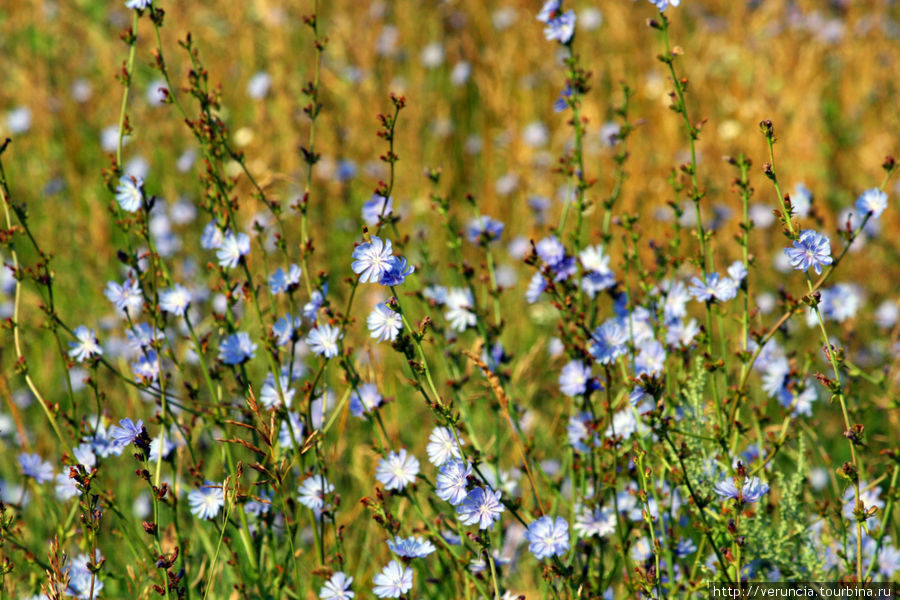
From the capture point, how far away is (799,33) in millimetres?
5430

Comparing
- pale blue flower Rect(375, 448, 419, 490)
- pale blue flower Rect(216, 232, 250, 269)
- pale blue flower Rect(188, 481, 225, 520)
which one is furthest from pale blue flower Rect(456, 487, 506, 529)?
pale blue flower Rect(216, 232, 250, 269)

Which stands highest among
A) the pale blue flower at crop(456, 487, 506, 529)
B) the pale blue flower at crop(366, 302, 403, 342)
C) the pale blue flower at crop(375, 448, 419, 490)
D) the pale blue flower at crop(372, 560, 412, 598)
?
the pale blue flower at crop(366, 302, 403, 342)

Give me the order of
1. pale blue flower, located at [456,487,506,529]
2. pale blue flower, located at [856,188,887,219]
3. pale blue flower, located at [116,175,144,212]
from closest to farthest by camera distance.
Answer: pale blue flower, located at [456,487,506,529]
pale blue flower, located at [856,188,887,219]
pale blue flower, located at [116,175,144,212]

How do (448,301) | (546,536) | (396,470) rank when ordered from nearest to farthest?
(546,536) → (396,470) → (448,301)

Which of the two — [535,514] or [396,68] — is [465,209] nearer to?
[396,68]

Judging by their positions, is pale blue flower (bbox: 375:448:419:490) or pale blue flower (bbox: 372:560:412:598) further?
pale blue flower (bbox: 375:448:419:490)

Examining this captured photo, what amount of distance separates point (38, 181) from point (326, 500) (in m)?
4.01

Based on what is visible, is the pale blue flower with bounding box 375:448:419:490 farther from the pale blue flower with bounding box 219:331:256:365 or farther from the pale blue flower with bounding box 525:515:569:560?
the pale blue flower with bounding box 219:331:256:365

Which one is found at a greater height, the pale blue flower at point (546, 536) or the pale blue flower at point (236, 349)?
the pale blue flower at point (236, 349)

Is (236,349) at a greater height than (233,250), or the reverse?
(233,250)

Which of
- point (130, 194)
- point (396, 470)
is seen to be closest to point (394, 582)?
point (396, 470)

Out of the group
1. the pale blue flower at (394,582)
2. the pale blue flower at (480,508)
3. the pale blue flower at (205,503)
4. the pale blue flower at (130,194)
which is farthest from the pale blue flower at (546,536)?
the pale blue flower at (130,194)

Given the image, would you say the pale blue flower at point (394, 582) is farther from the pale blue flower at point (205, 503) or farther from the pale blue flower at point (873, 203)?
the pale blue flower at point (873, 203)

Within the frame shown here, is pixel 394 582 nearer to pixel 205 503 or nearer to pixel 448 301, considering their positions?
pixel 205 503
